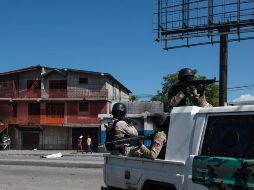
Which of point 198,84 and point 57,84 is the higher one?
point 57,84

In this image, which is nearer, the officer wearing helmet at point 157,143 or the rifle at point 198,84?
the officer wearing helmet at point 157,143

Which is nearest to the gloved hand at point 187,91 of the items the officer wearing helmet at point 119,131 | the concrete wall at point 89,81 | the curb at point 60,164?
the officer wearing helmet at point 119,131

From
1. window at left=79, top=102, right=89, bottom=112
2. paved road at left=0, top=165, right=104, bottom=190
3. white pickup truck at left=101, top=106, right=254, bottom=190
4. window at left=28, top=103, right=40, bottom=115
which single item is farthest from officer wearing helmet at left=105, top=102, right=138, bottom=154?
window at left=28, top=103, right=40, bottom=115

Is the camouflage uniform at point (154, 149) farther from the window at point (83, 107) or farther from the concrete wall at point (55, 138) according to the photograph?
the concrete wall at point (55, 138)

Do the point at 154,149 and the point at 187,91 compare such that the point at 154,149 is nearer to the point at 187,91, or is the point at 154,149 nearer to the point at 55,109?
the point at 187,91

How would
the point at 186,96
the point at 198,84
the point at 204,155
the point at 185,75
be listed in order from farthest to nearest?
the point at 185,75 < the point at 186,96 < the point at 198,84 < the point at 204,155

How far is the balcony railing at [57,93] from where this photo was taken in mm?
53094

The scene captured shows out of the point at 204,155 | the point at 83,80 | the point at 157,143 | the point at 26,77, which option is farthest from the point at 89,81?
the point at 204,155

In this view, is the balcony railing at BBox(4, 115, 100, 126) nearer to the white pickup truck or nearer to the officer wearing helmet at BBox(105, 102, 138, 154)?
the officer wearing helmet at BBox(105, 102, 138, 154)

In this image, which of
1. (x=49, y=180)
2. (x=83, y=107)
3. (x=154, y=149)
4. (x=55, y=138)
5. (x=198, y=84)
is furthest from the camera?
(x=55, y=138)

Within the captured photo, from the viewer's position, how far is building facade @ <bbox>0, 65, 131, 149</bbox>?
52938 mm

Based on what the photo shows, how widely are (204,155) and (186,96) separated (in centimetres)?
210

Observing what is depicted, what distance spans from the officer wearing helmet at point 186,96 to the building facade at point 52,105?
143ft

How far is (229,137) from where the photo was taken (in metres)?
5.51
